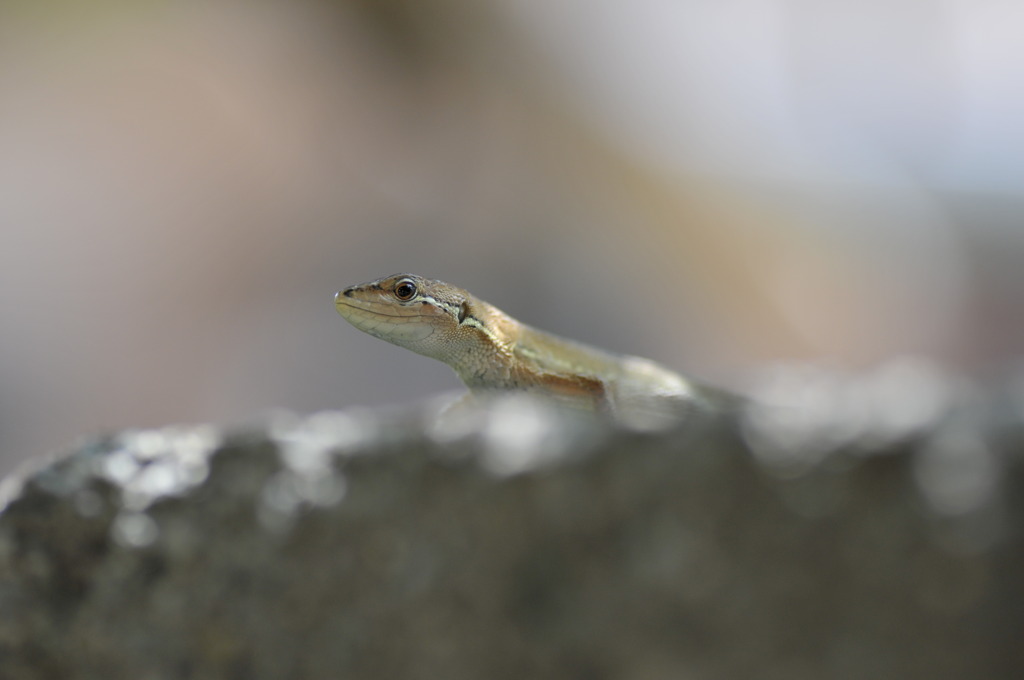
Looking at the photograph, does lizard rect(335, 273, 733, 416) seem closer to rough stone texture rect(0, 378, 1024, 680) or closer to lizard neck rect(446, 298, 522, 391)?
lizard neck rect(446, 298, 522, 391)

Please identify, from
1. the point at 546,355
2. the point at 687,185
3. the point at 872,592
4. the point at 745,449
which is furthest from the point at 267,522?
the point at 687,185

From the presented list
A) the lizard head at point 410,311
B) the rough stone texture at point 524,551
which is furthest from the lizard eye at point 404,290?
the rough stone texture at point 524,551

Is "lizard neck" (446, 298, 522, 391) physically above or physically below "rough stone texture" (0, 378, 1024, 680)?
above

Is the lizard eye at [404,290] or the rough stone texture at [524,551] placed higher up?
the lizard eye at [404,290]

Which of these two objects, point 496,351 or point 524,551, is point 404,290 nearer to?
point 496,351

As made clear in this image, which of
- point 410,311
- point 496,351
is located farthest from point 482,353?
point 410,311

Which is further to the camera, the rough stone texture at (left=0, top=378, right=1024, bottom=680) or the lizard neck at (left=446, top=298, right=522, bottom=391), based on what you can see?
the lizard neck at (left=446, top=298, right=522, bottom=391)

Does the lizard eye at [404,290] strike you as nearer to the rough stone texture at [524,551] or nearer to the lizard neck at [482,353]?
the lizard neck at [482,353]

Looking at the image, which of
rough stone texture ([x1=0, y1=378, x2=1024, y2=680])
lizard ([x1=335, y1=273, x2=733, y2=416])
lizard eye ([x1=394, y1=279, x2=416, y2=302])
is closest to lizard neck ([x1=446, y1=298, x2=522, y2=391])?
lizard ([x1=335, y1=273, x2=733, y2=416])

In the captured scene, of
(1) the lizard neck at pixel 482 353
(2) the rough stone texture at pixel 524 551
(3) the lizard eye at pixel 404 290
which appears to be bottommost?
(2) the rough stone texture at pixel 524 551
